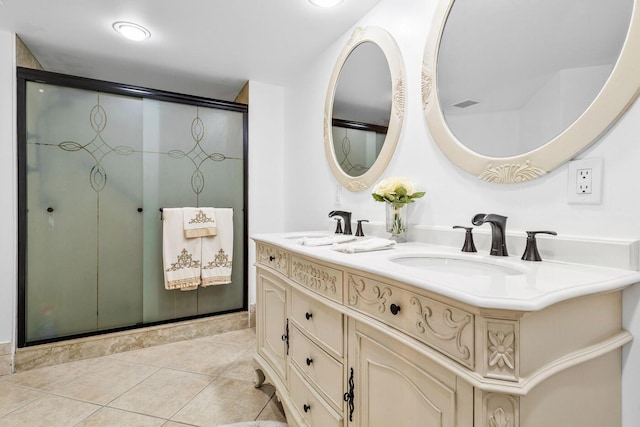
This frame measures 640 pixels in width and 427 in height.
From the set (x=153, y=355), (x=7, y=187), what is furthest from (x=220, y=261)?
(x=7, y=187)

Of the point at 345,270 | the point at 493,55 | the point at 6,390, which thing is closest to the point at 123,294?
the point at 6,390

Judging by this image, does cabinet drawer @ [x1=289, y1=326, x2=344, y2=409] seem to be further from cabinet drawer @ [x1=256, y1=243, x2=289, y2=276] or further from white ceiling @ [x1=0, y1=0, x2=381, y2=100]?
white ceiling @ [x1=0, y1=0, x2=381, y2=100]

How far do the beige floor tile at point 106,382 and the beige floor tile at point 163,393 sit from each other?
0.23 feet

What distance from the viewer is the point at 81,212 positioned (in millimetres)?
2176

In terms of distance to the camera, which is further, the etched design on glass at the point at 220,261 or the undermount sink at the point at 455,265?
the etched design on glass at the point at 220,261

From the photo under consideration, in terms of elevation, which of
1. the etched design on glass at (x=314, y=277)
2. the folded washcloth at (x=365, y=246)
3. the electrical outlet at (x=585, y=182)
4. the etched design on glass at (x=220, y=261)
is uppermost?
the electrical outlet at (x=585, y=182)

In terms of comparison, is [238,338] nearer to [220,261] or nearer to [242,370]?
[242,370]

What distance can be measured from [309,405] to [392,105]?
53.8 inches

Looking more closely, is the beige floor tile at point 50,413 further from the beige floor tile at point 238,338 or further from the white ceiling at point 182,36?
the white ceiling at point 182,36

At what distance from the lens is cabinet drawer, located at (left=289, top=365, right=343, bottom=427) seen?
1.02 m

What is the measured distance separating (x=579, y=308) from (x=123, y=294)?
266 centimetres

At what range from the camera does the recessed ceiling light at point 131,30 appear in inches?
73.6

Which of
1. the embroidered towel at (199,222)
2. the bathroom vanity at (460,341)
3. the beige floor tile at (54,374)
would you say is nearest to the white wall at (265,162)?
the embroidered towel at (199,222)

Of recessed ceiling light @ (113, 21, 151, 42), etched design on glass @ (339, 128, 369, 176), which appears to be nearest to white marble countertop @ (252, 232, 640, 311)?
etched design on glass @ (339, 128, 369, 176)
